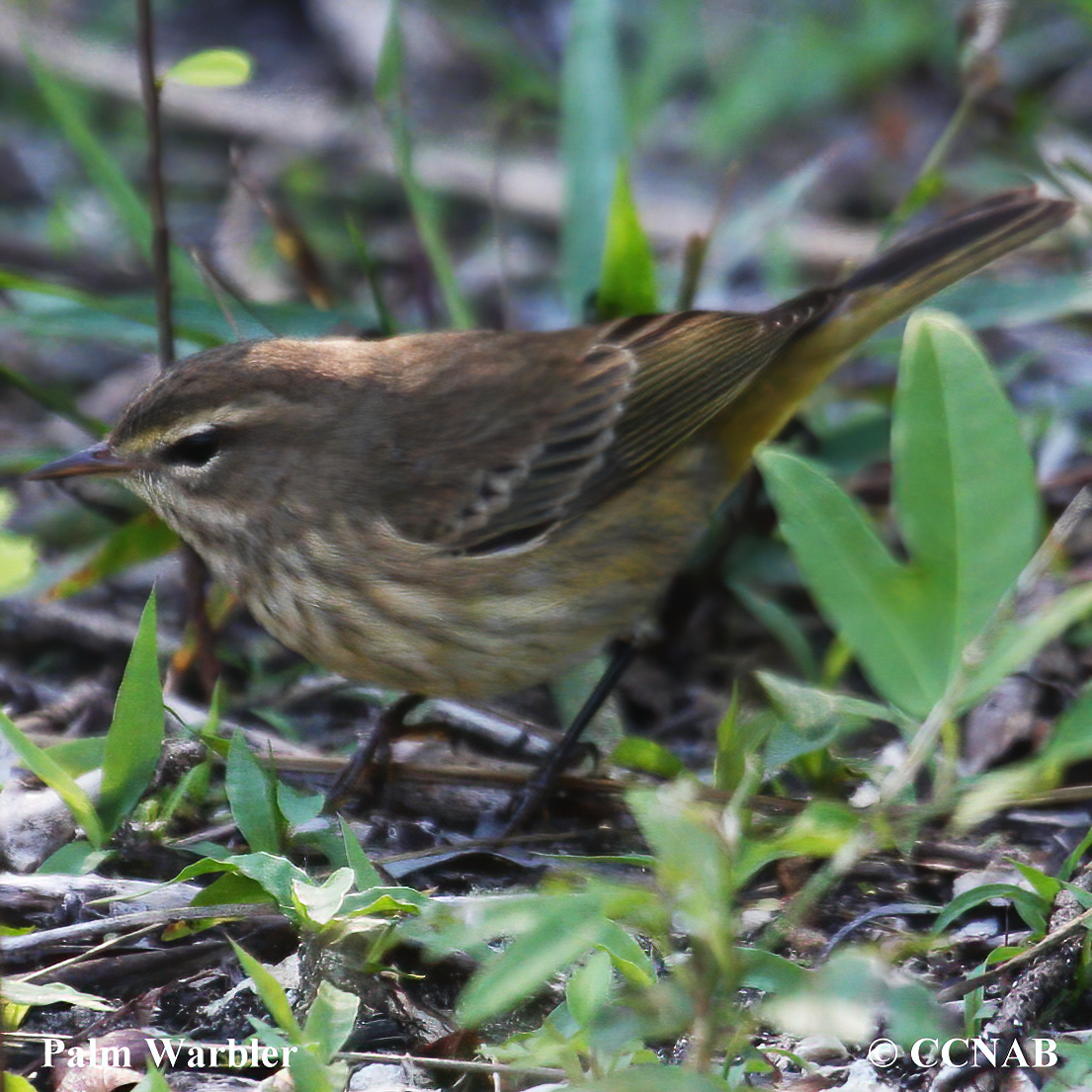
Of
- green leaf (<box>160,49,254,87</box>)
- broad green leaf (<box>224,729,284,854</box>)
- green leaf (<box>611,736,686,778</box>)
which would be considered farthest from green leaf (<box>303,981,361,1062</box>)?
green leaf (<box>160,49,254,87</box>)

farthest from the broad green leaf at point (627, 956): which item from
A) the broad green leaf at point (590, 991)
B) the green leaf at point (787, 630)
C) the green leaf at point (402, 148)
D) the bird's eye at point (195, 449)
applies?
the green leaf at point (402, 148)

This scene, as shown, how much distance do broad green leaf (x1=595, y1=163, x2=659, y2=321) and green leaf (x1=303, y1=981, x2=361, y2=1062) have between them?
2.95m

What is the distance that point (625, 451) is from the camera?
4227 millimetres

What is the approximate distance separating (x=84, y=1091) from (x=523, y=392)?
2.37 m

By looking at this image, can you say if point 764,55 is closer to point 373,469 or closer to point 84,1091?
point 373,469

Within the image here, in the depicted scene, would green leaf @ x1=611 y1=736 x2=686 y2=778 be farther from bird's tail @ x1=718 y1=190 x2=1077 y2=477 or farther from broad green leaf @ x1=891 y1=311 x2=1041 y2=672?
bird's tail @ x1=718 y1=190 x2=1077 y2=477

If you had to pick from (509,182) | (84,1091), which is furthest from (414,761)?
(509,182)

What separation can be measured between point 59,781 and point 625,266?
8.72 ft

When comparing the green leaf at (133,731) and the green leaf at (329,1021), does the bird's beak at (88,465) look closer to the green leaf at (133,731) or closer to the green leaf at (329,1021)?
the green leaf at (133,731)

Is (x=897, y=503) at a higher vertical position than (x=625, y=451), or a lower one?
higher

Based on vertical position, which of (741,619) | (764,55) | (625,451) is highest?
(764,55)

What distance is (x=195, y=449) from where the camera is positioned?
12.5 ft

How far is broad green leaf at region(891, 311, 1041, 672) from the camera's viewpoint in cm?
274

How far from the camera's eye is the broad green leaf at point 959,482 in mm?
2738
